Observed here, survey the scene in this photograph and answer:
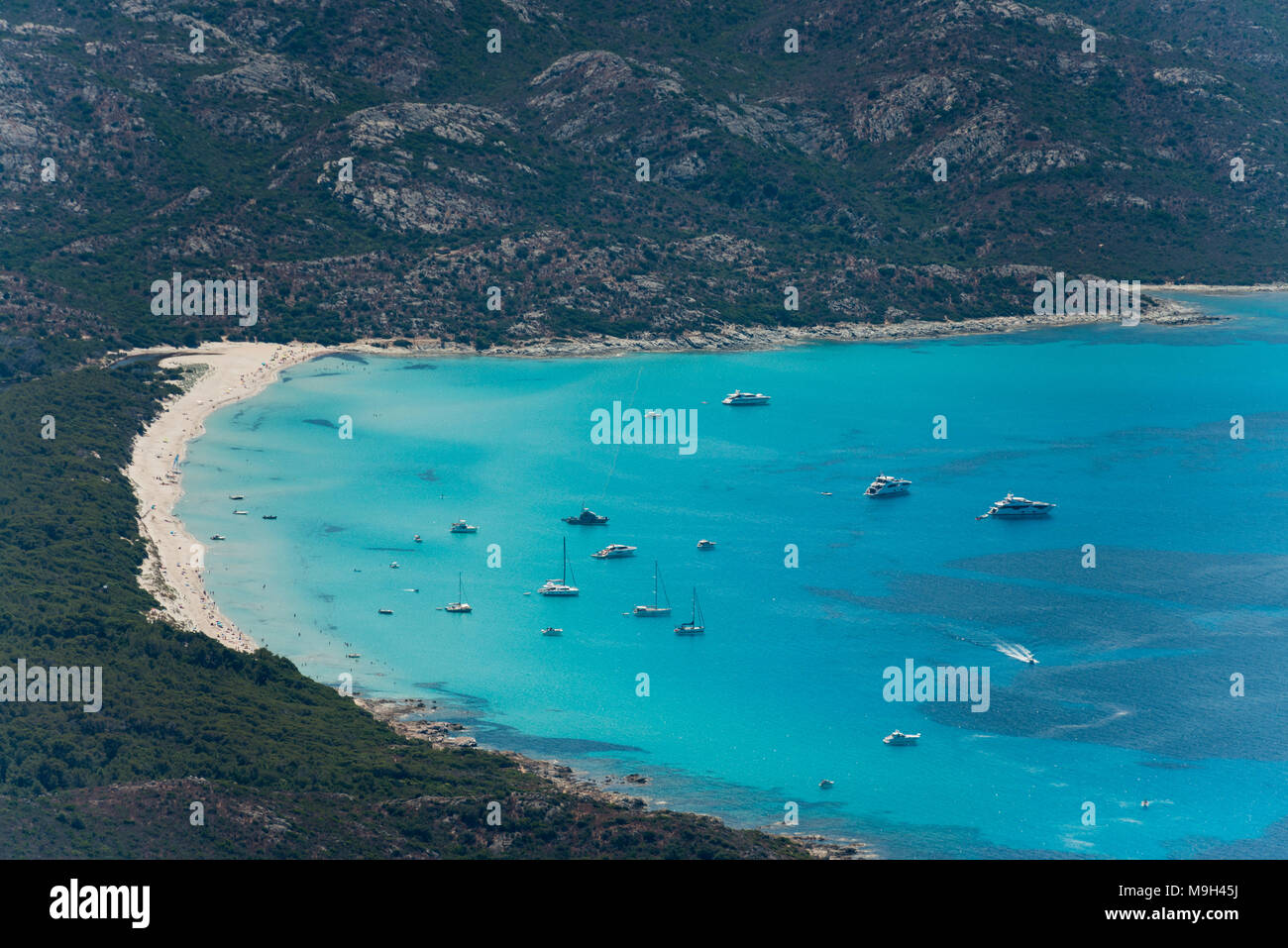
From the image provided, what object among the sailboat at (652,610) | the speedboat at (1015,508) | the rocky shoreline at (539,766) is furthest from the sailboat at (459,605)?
the speedboat at (1015,508)

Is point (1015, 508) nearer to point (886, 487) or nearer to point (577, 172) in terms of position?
point (886, 487)

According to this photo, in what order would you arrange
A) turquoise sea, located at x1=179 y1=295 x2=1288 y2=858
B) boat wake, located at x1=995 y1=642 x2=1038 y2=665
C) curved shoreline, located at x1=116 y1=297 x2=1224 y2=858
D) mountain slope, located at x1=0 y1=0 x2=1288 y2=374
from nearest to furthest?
turquoise sea, located at x1=179 y1=295 x2=1288 y2=858, curved shoreline, located at x1=116 y1=297 x2=1224 y2=858, boat wake, located at x1=995 y1=642 x2=1038 y2=665, mountain slope, located at x1=0 y1=0 x2=1288 y2=374

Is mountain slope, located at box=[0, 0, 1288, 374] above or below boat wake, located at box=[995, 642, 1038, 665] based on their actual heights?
above

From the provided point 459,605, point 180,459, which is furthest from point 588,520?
point 180,459

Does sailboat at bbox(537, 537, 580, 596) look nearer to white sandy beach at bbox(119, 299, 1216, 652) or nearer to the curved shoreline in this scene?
the curved shoreline

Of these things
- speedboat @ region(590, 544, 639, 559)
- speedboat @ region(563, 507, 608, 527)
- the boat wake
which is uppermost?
speedboat @ region(563, 507, 608, 527)

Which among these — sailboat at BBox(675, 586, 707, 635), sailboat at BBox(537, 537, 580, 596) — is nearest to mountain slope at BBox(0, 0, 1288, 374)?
sailboat at BBox(537, 537, 580, 596)
